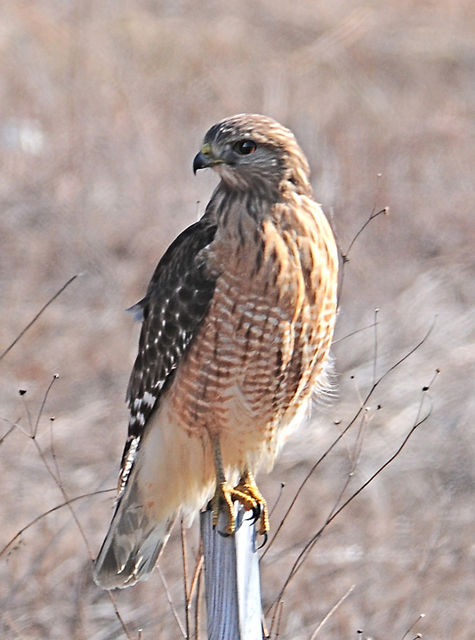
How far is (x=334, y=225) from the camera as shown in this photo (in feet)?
13.1

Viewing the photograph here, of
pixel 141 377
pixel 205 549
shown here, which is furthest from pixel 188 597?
pixel 141 377

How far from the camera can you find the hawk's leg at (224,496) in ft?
13.4

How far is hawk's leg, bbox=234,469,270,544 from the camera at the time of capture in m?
4.24

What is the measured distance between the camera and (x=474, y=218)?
10328 millimetres

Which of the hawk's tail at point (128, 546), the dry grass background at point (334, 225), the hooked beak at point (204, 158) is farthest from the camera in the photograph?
the dry grass background at point (334, 225)

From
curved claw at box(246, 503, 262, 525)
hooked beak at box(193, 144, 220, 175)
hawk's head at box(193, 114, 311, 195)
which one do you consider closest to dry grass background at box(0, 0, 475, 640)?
hawk's head at box(193, 114, 311, 195)

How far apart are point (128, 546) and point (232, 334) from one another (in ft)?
2.65

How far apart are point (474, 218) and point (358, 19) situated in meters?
3.51

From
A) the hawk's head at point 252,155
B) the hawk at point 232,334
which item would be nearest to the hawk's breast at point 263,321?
the hawk at point 232,334

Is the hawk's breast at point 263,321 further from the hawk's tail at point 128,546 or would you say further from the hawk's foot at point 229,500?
the hawk's tail at point 128,546

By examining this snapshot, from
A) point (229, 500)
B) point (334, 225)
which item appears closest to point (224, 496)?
point (229, 500)

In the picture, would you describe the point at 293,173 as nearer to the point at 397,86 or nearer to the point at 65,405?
the point at 65,405

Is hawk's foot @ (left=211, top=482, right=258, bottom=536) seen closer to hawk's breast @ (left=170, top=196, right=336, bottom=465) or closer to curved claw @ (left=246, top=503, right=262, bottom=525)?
curved claw @ (left=246, top=503, right=262, bottom=525)

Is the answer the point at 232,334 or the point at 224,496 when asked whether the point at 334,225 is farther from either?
the point at 224,496
